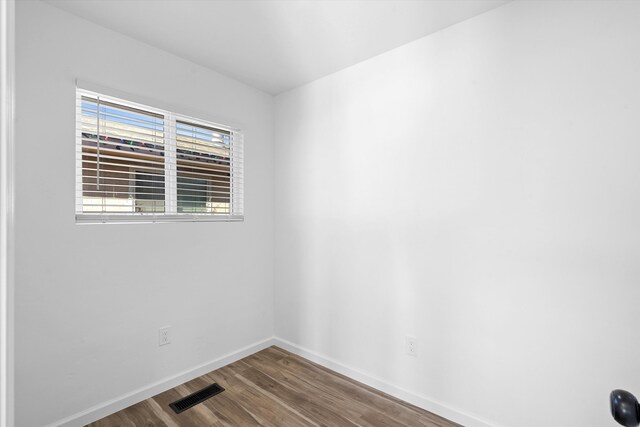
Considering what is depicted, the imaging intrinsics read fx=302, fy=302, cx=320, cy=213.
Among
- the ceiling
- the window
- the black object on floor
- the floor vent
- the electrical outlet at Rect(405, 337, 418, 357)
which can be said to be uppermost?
the ceiling

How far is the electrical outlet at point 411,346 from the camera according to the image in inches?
84.0

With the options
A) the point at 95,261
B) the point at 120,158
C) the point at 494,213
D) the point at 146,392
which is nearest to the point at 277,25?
the point at 120,158

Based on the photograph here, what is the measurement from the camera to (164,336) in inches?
90.0

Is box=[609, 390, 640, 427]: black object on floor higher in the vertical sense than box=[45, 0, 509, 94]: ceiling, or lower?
lower

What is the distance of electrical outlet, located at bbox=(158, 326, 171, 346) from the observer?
2264mm

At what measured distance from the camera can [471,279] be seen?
6.26ft

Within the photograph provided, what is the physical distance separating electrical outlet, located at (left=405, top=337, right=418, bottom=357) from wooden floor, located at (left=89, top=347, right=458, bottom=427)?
350 millimetres

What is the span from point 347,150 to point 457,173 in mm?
918

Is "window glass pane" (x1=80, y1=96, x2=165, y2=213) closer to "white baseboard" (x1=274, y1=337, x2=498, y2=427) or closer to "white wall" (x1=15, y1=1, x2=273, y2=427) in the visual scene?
"white wall" (x1=15, y1=1, x2=273, y2=427)

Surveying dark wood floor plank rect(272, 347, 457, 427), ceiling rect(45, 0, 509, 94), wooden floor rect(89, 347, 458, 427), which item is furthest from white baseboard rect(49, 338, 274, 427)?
ceiling rect(45, 0, 509, 94)

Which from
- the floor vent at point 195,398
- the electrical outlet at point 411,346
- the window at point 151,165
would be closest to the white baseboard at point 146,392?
the floor vent at point 195,398

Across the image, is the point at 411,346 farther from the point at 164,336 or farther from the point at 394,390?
the point at 164,336

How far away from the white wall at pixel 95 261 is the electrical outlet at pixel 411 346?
152 cm

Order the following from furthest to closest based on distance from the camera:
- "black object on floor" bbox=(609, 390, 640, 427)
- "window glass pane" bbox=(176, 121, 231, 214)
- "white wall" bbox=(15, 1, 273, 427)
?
"window glass pane" bbox=(176, 121, 231, 214), "white wall" bbox=(15, 1, 273, 427), "black object on floor" bbox=(609, 390, 640, 427)
